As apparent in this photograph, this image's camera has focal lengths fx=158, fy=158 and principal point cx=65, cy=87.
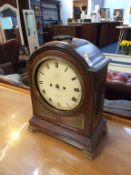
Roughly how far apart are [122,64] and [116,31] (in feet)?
11.1

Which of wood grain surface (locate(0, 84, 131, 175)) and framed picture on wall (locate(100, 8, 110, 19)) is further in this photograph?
framed picture on wall (locate(100, 8, 110, 19))

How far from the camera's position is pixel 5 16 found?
3.48 m

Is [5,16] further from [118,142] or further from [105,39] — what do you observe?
[118,142]

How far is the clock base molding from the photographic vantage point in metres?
0.45

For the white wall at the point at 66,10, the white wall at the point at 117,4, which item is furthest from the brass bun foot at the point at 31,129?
the white wall at the point at 117,4

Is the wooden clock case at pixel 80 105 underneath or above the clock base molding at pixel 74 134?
above

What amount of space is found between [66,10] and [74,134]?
6.13 m

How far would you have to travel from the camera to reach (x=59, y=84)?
45 cm

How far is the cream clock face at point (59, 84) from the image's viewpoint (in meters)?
0.41

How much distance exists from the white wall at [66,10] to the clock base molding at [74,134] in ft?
19.6

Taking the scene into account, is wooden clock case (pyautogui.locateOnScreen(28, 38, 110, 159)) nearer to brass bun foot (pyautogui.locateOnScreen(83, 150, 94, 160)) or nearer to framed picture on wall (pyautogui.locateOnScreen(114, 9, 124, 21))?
brass bun foot (pyautogui.locateOnScreen(83, 150, 94, 160))

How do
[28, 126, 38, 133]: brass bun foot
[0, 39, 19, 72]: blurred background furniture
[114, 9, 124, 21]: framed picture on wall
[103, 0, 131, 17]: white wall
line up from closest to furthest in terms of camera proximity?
1. [28, 126, 38, 133]: brass bun foot
2. [0, 39, 19, 72]: blurred background furniture
3. [103, 0, 131, 17]: white wall
4. [114, 9, 124, 21]: framed picture on wall

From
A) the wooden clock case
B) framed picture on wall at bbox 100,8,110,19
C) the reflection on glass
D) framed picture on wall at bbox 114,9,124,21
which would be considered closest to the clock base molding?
the wooden clock case

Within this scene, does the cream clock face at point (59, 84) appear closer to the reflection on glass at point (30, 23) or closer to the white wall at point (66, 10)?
the reflection on glass at point (30, 23)
